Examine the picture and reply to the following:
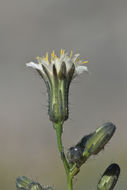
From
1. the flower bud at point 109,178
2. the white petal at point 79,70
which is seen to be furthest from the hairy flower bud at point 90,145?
the white petal at point 79,70

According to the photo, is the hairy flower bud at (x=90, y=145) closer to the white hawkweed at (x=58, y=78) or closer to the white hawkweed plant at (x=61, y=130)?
the white hawkweed plant at (x=61, y=130)

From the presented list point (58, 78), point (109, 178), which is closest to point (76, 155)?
point (109, 178)

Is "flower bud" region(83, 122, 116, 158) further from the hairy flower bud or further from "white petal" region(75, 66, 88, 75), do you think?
"white petal" region(75, 66, 88, 75)

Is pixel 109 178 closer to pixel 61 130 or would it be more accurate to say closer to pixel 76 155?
→ pixel 76 155

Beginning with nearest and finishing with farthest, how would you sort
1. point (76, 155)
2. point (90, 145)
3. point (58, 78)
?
point (76, 155), point (90, 145), point (58, 78)

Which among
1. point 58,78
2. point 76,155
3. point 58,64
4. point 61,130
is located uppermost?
point 58,64

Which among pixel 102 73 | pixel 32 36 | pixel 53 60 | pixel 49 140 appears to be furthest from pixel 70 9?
pixel 53 60

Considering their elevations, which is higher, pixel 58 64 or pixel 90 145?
pixel 58 64

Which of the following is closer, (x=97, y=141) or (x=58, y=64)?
(x=97, y=141)
